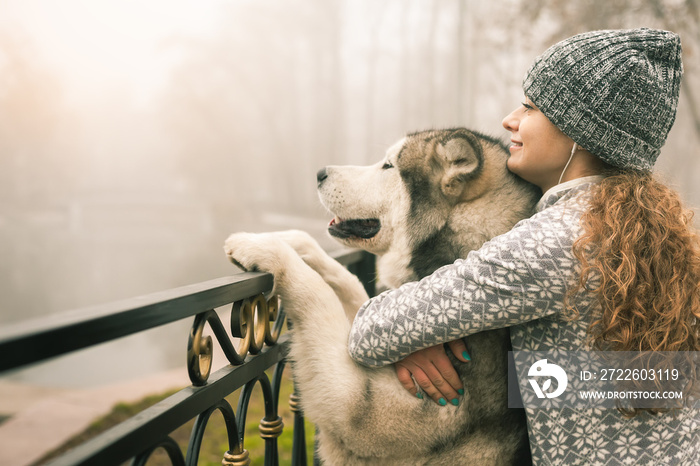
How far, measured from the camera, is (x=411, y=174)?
217 cm

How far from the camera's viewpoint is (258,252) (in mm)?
1730

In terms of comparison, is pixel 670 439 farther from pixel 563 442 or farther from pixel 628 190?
pixel 628 190

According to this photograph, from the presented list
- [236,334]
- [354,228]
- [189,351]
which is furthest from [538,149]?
[189,351]

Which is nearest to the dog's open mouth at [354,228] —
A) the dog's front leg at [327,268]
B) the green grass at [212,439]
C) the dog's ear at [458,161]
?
the dog's front leg at [327,268]

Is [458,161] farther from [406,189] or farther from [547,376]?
[547,376]

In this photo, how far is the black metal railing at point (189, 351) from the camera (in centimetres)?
81

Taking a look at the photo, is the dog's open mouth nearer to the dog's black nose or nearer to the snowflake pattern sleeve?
the dog's black nose

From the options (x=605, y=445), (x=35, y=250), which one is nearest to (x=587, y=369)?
(x=605, y=445)

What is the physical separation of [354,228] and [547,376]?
42.2 inches

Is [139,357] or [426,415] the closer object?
[426,415]

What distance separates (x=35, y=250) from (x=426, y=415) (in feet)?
29.8

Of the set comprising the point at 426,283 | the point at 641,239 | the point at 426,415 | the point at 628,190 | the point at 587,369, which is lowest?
the point at 426,415

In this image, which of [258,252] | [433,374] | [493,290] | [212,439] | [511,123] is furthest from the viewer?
[212,439]

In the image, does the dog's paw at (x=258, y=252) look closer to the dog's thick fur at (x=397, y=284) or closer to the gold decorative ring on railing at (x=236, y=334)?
the dog's thick fur at (x=397, y=284)
